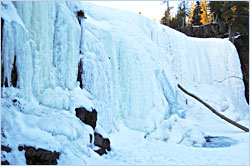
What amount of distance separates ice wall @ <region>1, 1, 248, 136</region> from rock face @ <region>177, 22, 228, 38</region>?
9.86ft

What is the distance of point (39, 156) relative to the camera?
3.30m

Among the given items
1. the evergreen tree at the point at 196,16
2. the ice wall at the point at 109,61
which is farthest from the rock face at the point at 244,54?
the evergreen tree at the point at 196,16

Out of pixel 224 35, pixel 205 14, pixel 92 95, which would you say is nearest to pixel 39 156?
pixel 92 95

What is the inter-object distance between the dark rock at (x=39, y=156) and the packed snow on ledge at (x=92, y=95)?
42 mm

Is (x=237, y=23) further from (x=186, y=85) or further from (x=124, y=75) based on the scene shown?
(x=124, y=75)

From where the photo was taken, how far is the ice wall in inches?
152

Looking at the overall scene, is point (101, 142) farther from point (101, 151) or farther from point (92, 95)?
point (92, 95)

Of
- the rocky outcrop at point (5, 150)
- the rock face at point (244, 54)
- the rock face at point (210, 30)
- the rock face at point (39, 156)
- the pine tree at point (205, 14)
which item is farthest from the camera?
the pine tree at point (205, 14)

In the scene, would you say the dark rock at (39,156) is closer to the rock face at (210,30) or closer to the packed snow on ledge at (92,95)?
the packed snow on ledge at (92,95)

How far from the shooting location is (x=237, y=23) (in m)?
14.4

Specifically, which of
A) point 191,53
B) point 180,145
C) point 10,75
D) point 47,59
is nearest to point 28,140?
point 10,75

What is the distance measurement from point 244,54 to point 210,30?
325 cm

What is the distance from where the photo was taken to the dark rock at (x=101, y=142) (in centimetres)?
465

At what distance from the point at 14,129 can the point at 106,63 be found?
3.44m
